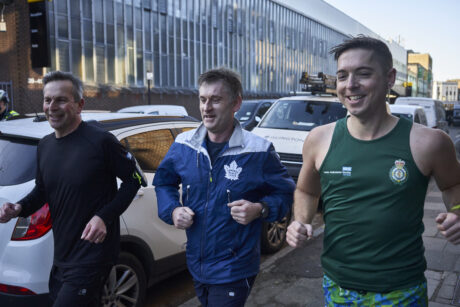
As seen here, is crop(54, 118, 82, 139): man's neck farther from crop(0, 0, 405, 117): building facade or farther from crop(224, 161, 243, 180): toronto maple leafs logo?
crop(0, 0, 405, 117): building facade

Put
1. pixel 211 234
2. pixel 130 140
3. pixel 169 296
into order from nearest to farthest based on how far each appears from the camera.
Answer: pixel 211 234 < pixel 130 140 < pixel 169 296

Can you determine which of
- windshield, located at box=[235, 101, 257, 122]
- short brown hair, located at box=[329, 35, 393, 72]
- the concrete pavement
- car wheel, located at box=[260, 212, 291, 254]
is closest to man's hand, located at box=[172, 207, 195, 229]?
short brown hair, located at box=[329, 35, 393, 72]

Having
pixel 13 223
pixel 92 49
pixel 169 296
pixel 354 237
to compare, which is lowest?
pixel 169 296

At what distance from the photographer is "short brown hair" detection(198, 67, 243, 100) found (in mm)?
2647

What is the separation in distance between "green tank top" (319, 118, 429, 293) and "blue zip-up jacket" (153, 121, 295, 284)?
0.55m

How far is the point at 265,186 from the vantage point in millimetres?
2648

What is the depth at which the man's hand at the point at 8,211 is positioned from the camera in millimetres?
2818

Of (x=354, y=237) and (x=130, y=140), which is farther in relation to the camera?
(x=130, y=140)

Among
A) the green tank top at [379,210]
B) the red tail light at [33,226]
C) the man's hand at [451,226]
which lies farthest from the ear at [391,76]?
the red tail light at [33,226]

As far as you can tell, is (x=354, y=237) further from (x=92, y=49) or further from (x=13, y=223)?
(x=92, y=49)

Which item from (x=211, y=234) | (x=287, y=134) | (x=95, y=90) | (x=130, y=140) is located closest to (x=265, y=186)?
(x=211, y=234)

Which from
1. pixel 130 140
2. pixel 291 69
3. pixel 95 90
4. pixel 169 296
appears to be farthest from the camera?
pixel 291 69

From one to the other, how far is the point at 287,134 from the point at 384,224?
652 cm

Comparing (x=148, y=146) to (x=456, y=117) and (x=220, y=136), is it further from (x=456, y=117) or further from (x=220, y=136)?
(x=456, y=117)
